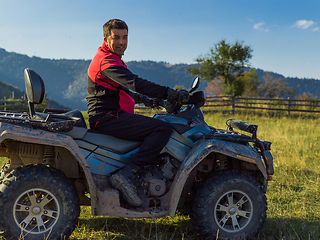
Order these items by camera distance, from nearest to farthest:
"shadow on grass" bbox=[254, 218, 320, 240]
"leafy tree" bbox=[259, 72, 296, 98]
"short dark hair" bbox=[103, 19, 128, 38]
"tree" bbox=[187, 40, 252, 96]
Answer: "short dark hair" bbox=[103, 19, 128, 38] < "shadow on grass" bbox=[254, 218, 320, 240] < "tree" bbox=[187, 40, 252, 96] < "leafy tree" bbox=[259, 72, 296, 98]

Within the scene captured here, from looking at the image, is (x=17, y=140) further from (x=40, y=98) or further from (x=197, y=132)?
(x=197, y=132)

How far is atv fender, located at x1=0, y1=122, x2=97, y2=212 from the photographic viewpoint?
2.46 meters

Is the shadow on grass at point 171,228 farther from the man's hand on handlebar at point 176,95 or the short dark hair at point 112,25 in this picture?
the short dark hair at point 112,25

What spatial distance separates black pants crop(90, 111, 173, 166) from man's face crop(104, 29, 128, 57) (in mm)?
735

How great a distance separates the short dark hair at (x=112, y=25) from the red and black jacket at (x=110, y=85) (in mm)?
141

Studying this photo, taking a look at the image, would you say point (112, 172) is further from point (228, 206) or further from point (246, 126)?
point (246, 126)

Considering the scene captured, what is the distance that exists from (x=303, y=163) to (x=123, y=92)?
5.25 m

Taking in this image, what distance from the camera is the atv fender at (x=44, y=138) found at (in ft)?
8.07

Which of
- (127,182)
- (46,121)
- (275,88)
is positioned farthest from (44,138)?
(275,88)

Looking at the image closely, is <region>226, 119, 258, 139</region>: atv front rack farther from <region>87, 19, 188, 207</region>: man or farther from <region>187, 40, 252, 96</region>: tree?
<region>187, 40, 252, 96</region>: tree

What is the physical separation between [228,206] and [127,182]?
1193 mm

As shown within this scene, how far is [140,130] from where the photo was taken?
9.37 ft

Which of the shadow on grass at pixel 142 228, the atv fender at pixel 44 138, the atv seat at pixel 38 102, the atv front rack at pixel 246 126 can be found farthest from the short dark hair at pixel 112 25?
the shadow on grass at pixel 142 228

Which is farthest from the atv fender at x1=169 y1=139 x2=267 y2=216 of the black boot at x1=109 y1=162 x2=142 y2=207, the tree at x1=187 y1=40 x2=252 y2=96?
the tree at x1=187 y1=40 x2=252 y2=96
